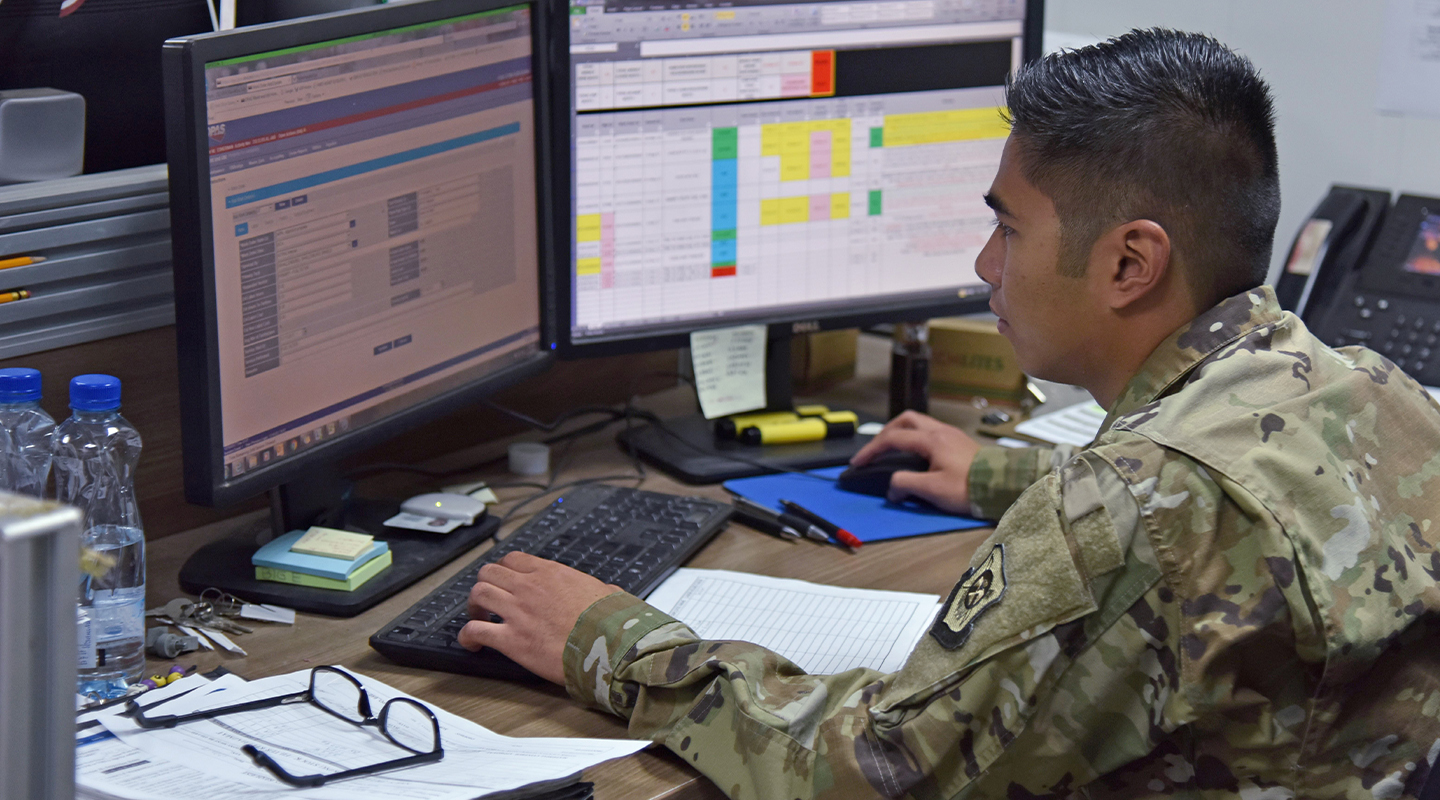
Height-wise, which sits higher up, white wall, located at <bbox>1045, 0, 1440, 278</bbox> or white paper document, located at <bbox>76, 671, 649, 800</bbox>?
white wall, located at <bbox>1045, 0, 1440, 278</bbox>

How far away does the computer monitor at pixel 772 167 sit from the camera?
1504mm

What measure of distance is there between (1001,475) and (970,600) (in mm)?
555

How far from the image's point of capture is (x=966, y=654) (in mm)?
890

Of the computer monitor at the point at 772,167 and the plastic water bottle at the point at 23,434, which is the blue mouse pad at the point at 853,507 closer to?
the computer monitor at the point at 772,167

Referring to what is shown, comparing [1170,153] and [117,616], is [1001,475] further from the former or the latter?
[117,616]

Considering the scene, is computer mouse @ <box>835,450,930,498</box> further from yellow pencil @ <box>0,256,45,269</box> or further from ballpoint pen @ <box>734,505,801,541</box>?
yellow pencil @ <box>0,256,45,269</box>

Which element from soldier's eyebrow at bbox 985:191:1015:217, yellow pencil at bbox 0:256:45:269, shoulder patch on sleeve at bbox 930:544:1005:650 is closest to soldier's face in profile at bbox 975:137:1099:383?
soldier's eyebrow at bbox 985:191:1015:217

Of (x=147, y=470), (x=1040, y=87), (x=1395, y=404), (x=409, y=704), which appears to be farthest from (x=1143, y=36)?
(x=147, y=470)

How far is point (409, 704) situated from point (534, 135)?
26.4 inches

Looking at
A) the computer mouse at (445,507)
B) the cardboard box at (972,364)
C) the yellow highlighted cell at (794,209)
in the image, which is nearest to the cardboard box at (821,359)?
the cardboard box at (972,364)

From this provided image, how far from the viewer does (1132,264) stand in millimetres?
1005

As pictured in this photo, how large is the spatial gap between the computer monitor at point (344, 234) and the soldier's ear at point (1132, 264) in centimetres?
64

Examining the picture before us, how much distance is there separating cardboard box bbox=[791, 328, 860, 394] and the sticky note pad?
2.50 ft

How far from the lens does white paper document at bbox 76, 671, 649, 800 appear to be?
838mm
